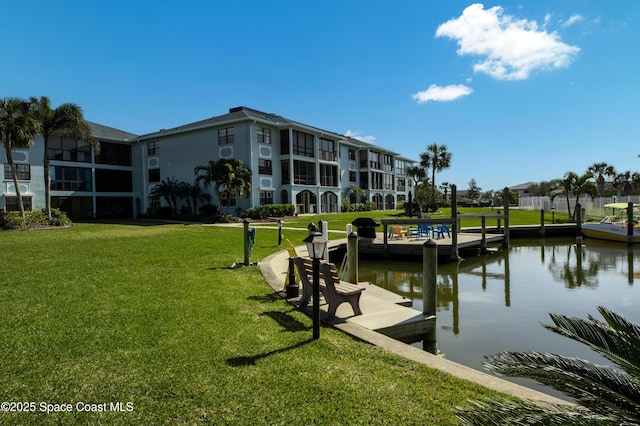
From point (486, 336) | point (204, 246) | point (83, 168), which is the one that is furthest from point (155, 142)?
point (486, 336)

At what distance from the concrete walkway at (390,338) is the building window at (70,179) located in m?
35.9

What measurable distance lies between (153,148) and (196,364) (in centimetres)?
4213

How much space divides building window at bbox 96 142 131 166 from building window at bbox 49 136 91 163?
134 cm

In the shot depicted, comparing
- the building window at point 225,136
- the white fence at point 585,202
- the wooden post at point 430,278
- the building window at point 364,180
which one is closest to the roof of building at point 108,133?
the building window at point 225,136

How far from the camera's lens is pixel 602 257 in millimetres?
18625

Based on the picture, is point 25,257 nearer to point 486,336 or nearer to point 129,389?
point 129,389

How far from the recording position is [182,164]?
3947 cm

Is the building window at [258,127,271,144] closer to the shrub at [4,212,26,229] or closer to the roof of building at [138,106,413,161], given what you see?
the roof of building at [138,106,413,161]

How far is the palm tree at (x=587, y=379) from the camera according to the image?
2.24 metres

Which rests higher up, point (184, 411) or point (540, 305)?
point (184, 411)

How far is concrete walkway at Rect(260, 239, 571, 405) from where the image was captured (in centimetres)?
396

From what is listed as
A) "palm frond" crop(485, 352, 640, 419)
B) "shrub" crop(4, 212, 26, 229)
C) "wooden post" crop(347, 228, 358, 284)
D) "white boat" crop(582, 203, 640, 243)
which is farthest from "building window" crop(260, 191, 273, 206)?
"palm frond" crop(485, 352, 640, 419)

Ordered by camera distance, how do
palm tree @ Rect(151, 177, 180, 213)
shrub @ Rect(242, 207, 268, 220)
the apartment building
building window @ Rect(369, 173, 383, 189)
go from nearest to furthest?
shrub @ Rect(242, 207, 268, 220) < the apartment building < palm tree @ Rect(151, 177, 180, 213) < building window @ Rect(369, 173, 383, 189)

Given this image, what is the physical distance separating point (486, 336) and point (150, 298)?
677 cm
